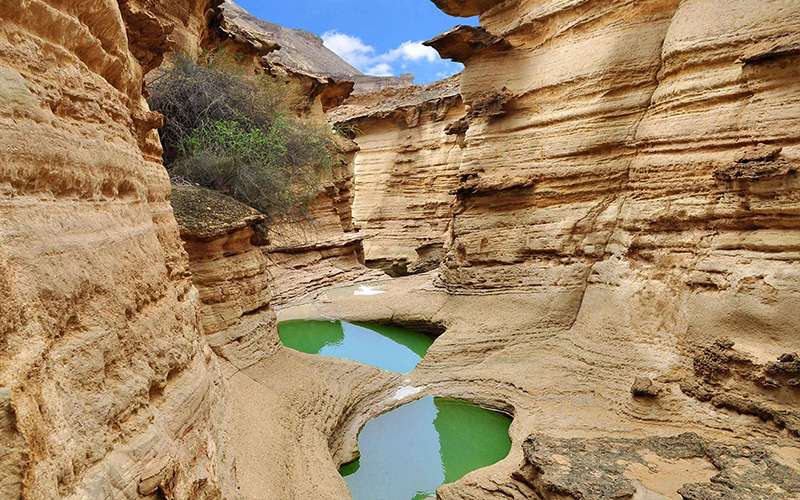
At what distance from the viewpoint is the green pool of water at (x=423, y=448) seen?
5.79 metres

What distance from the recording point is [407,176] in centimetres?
1853

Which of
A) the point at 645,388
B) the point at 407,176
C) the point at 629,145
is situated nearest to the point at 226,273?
the point at 645,388

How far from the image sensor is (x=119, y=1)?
3.87 meters

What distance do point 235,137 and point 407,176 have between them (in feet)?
29.5

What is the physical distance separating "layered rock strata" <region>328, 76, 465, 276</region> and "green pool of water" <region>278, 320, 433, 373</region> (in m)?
6.09

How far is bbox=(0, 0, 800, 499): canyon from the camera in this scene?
2.04 m

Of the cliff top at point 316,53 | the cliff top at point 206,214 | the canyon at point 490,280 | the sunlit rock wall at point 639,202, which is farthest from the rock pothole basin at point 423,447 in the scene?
the cliff top at point 316,53

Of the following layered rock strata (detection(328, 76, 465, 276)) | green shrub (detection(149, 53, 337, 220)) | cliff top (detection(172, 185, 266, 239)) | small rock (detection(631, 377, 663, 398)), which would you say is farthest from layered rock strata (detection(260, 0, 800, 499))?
layered rock strata (detection(328, 76, 465, 276))

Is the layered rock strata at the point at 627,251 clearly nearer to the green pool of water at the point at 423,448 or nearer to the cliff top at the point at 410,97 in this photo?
the green pool of water at the point at 423,448

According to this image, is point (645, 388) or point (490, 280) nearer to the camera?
point (645, 388)

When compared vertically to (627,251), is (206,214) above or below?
below

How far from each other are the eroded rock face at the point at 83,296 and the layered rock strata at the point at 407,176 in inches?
541

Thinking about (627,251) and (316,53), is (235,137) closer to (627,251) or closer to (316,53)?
(627,251)

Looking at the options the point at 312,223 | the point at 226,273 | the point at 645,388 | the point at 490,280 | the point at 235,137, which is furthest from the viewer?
the point at 312,223
